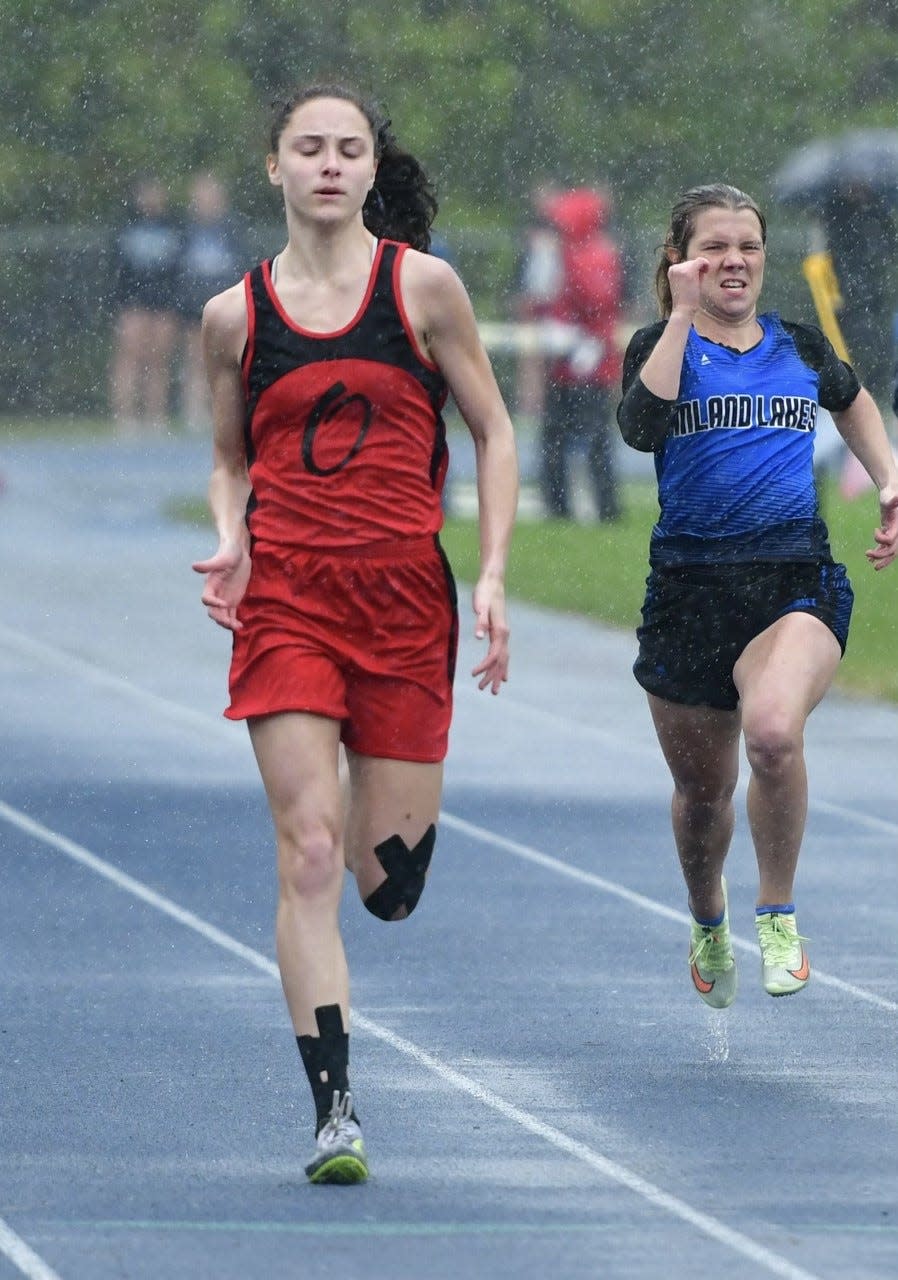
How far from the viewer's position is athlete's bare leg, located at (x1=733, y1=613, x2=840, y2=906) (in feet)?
19.8

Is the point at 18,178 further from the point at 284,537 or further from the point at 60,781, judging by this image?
the point at 284,537

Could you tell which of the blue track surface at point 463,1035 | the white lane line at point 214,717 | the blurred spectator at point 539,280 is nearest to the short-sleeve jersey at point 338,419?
the blue track surface at point 463,1035

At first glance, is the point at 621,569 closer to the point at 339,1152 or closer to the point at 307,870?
the point at 307,870

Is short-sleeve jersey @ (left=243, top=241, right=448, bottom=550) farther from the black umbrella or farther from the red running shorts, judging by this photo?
the black umbrella

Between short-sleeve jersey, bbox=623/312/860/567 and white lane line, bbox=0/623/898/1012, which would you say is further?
white lane line, bbox=0/623/898/1012

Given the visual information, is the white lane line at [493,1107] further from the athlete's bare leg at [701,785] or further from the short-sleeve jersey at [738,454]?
the short-sleeve jersey at [738,454]

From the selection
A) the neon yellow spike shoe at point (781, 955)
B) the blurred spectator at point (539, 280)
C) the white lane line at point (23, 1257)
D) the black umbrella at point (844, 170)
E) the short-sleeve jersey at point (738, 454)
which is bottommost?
the white lane line at point (23, 1257)

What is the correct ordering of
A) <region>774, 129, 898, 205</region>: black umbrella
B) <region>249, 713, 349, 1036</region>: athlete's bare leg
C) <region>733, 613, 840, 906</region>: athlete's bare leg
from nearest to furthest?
<region>249, 713, 349, 1036</region>: athlete's bare leg → <region>733, 613, 840, 906</region>: athlete's bare leg → <region>774, 129, 898, 205</region>: black umbrella

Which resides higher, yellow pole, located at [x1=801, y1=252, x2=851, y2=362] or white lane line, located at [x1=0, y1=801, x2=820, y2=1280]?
yellow pole, located at [x1=801, y1=252, x2=851, y2=362]

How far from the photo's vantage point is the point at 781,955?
6133mm

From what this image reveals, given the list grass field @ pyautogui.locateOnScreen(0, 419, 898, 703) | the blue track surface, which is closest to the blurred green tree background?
grass field @ pyautogui.locateOnScreen(0, 419, 898, 703)

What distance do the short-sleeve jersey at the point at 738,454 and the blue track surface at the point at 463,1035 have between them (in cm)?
105

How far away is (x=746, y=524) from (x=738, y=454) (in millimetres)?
143

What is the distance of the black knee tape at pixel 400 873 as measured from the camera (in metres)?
5.60
